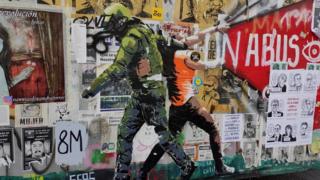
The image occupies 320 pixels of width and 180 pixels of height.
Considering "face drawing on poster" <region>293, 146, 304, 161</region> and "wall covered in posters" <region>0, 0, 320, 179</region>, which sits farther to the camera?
"face drawing on poster" <region>293, 146, 304, 161</region>

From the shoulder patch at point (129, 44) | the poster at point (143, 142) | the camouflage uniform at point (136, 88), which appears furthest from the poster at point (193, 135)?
the shoulder patch at point (129, 44)

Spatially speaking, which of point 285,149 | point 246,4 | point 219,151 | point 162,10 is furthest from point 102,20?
point 285,149

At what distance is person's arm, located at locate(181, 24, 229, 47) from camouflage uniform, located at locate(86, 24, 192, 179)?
0.26m

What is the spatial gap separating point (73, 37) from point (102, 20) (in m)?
0.25

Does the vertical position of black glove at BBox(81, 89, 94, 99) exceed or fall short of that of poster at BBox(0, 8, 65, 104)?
it falls short

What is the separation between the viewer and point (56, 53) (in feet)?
9.51

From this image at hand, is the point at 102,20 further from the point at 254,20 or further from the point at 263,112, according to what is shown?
the point at 263,112

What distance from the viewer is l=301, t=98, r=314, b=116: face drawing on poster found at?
387cm

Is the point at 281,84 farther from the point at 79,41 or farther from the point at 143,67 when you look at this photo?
the point at 79,41

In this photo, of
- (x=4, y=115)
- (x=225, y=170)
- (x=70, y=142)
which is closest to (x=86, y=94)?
(x=70, y=142)

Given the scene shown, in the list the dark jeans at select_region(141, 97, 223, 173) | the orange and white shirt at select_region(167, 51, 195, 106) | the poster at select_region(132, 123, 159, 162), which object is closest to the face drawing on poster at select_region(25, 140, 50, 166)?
the poster at select_region(132, 123, 159, 162)

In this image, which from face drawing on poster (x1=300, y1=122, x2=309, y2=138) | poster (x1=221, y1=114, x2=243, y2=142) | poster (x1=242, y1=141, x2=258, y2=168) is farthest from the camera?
face drawing on poster (x1=300, y1=122, x2=309, y2=138)

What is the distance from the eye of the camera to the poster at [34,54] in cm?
277

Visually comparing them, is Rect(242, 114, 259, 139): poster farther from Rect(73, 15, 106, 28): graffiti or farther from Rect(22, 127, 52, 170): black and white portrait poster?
Rect(22, 127, 52, 170): black and white portrait poster
